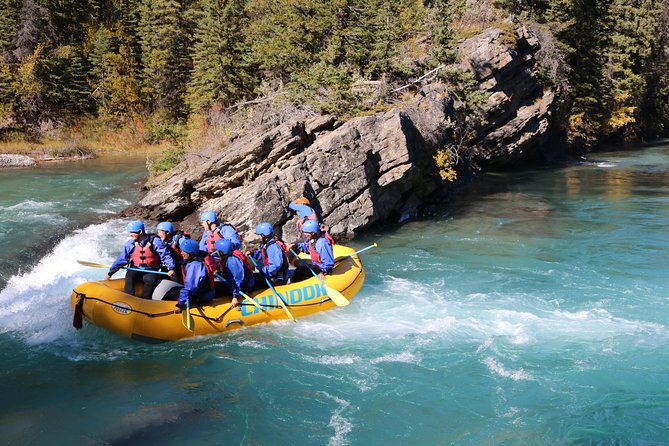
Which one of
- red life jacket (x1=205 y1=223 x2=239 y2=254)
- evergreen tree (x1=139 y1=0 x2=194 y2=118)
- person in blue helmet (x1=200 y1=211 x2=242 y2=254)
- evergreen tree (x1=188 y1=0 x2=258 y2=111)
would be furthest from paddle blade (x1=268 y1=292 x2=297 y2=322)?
evergreen tree (x1=139 y1=0 x2=194 y2=118)

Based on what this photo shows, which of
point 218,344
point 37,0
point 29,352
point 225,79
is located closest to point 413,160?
point 218,344

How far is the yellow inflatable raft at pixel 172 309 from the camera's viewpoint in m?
8.11

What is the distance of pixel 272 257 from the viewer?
914cm

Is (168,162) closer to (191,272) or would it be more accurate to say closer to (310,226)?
(310,226)

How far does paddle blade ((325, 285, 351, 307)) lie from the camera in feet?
29.9

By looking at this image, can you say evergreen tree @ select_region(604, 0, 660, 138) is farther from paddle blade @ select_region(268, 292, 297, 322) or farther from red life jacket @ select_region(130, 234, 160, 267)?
red life jacket @ select_region(130, 234, 160, 267)

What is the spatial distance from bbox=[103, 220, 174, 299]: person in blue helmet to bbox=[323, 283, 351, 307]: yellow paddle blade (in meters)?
2.53

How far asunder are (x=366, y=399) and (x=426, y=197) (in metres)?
11.3

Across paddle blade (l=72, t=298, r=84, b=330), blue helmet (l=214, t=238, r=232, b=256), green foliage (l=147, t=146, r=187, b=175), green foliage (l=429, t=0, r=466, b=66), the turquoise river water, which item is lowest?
the turquoise river water

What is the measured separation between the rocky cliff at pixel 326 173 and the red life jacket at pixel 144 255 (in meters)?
3.76

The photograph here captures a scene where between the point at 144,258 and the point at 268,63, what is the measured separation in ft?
48.2

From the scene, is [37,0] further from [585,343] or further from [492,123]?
[585,343]

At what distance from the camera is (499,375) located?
729 cm

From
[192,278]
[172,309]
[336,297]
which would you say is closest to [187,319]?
[172,309]
